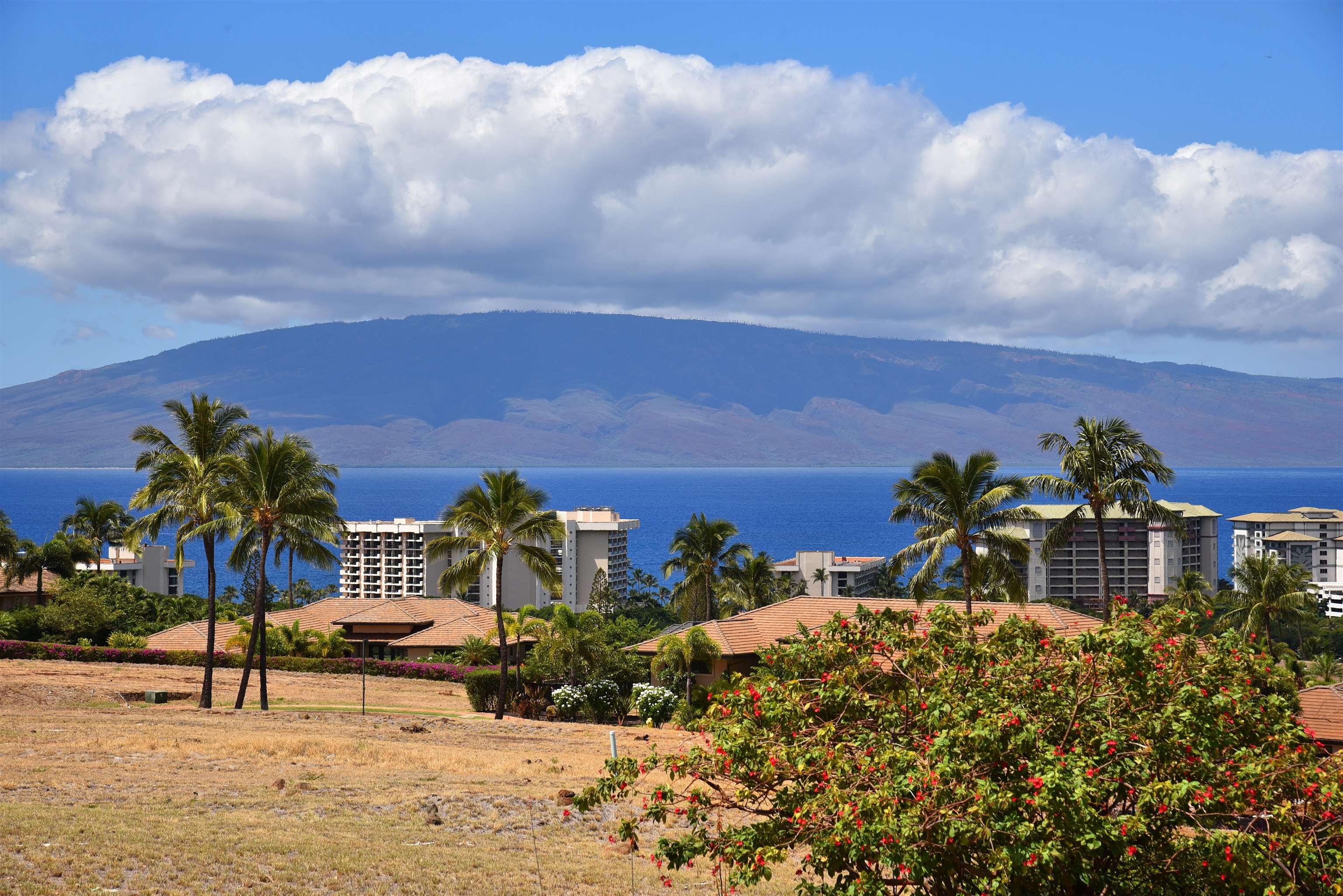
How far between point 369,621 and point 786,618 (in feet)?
94.5

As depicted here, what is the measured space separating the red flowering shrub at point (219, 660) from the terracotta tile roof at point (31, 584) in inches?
540

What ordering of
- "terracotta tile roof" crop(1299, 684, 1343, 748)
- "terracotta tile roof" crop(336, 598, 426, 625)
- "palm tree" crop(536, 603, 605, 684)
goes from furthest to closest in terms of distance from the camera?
"terracotta tile roof" crop(336, 598, 426, 625), "palm tree" crop(536, 603, 605, 684), "terracotta tile roof" crop(1299, 684, 1343, 748)

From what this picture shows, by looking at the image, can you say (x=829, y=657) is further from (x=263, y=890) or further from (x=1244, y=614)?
(x=1244, y=614)

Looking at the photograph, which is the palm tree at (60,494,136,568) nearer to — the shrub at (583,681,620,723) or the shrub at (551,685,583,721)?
the shrub at (551,685,583,721)

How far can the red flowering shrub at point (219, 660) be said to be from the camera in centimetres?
5509

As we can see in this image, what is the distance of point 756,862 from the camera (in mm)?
10562

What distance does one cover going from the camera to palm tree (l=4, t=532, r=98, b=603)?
68.2 meters

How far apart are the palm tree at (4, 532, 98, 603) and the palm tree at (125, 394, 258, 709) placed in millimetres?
32372

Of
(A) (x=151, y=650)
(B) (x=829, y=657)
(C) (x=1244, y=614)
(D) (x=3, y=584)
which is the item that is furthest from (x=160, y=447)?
(C) (x=1244, y=614)

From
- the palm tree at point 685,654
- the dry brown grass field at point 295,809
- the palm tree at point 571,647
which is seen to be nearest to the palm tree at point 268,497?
the dry brown grass field at point 295,809

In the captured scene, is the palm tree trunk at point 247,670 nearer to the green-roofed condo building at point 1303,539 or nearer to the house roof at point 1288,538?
the green-roofed condo building at point 1303,539

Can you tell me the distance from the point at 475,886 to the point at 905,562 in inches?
1053

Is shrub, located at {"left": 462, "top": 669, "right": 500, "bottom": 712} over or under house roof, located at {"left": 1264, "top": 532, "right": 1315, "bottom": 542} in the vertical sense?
under

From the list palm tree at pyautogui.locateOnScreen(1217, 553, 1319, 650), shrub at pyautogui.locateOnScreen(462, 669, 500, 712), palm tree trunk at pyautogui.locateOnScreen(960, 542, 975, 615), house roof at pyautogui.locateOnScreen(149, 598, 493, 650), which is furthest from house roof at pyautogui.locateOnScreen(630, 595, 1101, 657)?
palm tree at pyautogui.locateOnScreen(1217, 553, 1319, 650)
